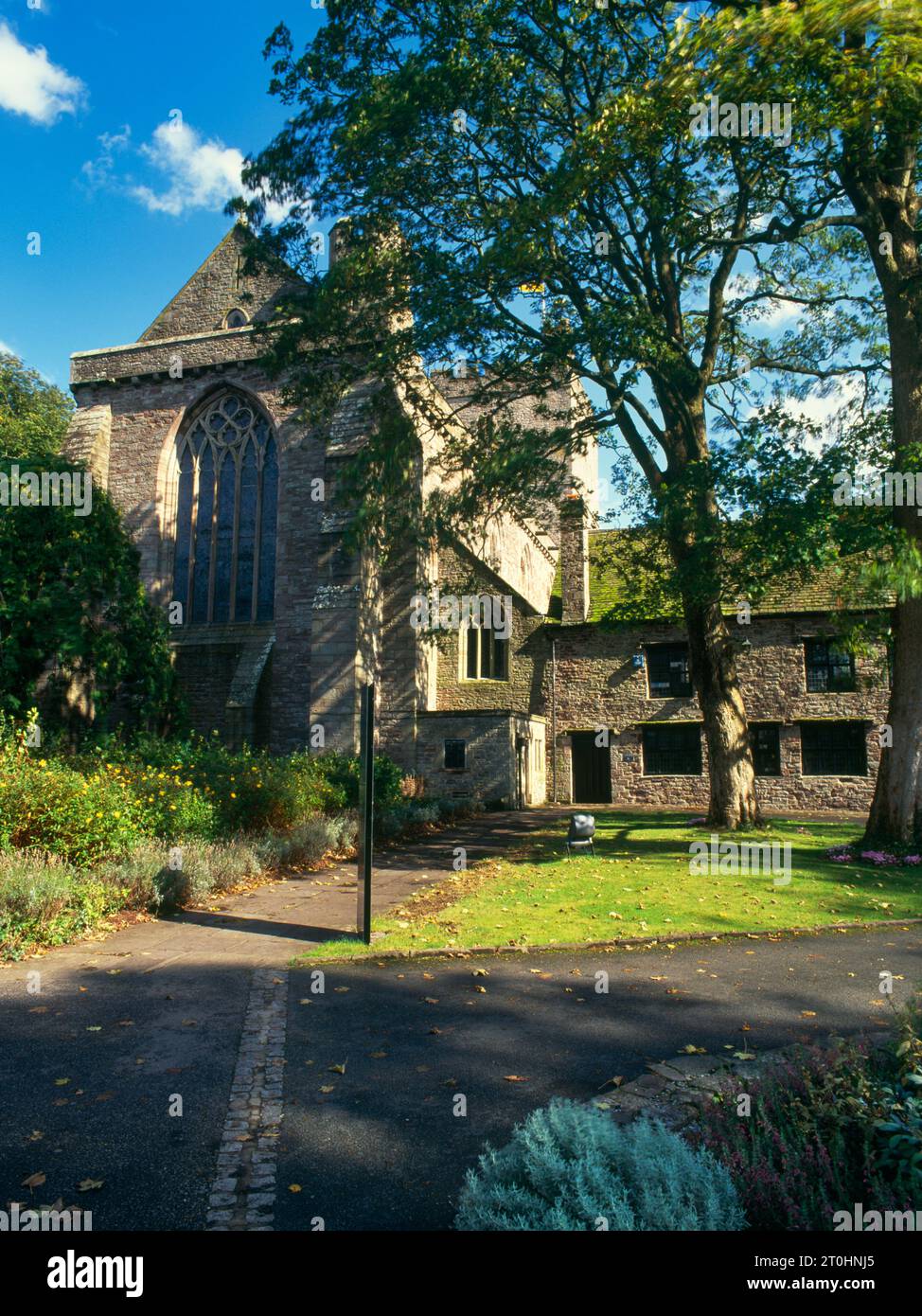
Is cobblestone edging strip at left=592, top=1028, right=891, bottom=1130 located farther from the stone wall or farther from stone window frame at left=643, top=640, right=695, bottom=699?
stone window frame at left=643, top=640, right=695, bottom=699

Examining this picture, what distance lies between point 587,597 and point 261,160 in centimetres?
1790

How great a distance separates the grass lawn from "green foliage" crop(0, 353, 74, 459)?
2694 centimetres

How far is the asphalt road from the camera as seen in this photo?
12.3 feet

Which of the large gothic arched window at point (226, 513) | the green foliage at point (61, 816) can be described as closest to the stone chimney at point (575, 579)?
the large gothic arched window at point (226, 513)

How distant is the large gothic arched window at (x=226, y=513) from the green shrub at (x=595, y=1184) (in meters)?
23.5

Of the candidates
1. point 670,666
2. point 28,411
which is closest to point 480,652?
point 670,666

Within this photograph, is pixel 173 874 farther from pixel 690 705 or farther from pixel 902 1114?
pixel 690 705

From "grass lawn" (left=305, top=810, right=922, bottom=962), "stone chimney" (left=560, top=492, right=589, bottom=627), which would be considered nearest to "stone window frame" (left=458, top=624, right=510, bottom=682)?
"stone chimney" (left=560, top=492, right=589, bottom=627)

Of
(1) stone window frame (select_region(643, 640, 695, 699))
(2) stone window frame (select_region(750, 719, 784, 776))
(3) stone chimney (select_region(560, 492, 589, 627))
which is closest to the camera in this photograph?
(2) stone window frame (select_region(750, 719, 784, 776))

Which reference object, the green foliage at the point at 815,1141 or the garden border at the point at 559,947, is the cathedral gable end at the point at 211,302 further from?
the green foliage at the point at 815,1141
